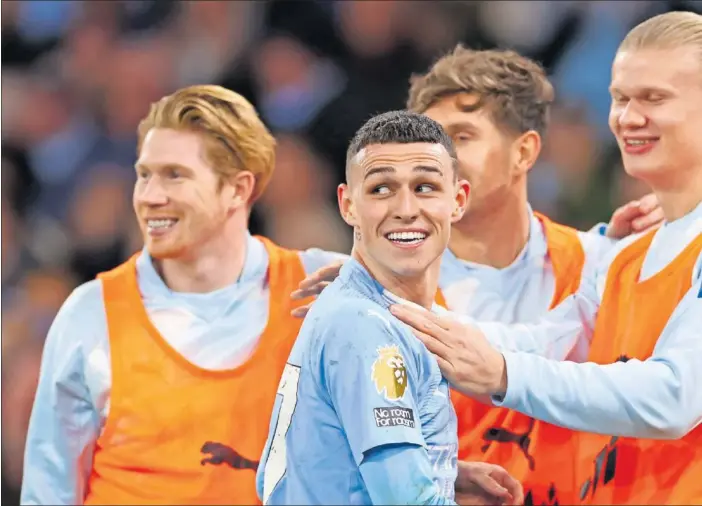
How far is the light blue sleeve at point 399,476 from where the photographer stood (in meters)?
1.91

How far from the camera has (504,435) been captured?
2820 mm

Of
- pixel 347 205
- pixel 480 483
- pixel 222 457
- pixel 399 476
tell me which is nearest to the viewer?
pixel 399 476

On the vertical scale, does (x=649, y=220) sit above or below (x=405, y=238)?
above

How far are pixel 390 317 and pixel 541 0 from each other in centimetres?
205

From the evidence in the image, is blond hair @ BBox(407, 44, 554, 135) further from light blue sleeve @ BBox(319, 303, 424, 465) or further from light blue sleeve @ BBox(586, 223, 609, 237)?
light blue sleeve @ BBox(319, 303, 424, 465)

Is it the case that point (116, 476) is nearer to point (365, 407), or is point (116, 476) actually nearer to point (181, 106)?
point (181, 106)

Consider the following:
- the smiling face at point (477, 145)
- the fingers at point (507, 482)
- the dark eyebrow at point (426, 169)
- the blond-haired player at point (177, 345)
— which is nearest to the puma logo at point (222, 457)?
the blond-haired player at point (177, 345)

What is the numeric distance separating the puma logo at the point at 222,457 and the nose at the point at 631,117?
1294 millimetres

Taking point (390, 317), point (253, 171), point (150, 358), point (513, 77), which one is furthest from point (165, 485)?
point (513, 77)

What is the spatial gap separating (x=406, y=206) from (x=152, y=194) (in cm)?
109

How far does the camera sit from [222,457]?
291 cm

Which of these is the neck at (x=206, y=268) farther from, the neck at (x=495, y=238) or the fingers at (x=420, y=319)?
the fingers at (x=420, y=319)

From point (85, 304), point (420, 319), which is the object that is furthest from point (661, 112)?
point (85, 304)

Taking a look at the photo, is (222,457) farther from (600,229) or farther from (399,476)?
(600,229)
